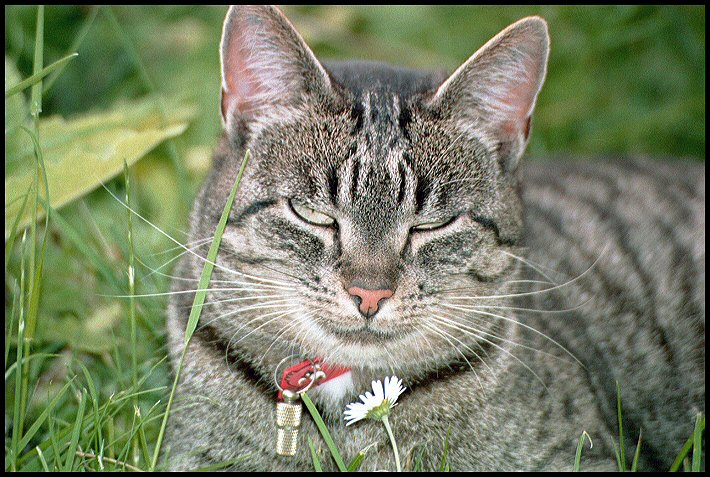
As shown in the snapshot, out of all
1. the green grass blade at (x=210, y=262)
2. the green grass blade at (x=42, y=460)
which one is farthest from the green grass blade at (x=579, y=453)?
the green grass blade at (x=42, y=460)

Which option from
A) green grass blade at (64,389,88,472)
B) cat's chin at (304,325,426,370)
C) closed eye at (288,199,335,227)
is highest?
closed eye at (288,199,335,227)

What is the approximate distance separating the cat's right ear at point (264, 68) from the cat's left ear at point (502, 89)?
0.39 metres

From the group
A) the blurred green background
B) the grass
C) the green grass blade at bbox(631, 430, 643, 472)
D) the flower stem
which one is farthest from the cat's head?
the blurred green background

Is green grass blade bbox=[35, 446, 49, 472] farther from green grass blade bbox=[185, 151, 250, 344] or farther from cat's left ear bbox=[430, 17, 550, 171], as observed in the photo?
cat's left ear bbox=[430, 17, 550, 171]

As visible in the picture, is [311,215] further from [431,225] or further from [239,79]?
[239,79]

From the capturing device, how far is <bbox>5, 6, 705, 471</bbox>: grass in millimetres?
3283

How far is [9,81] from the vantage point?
318cm

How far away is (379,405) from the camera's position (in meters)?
2.25

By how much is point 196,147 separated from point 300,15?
4.10 ft

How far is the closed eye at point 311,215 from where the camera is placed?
239cm

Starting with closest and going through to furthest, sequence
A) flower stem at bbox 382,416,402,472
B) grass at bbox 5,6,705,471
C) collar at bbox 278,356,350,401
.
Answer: flower stem at bbox 382,416,402,472
collar at bbox 278,356,350,401
grass at bbox 5,6,705,471

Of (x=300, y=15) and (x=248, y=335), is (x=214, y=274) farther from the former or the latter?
(x=300, y=15)

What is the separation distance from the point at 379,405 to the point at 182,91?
260cm

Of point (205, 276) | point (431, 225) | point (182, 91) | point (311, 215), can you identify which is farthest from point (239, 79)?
point (182, 91)
